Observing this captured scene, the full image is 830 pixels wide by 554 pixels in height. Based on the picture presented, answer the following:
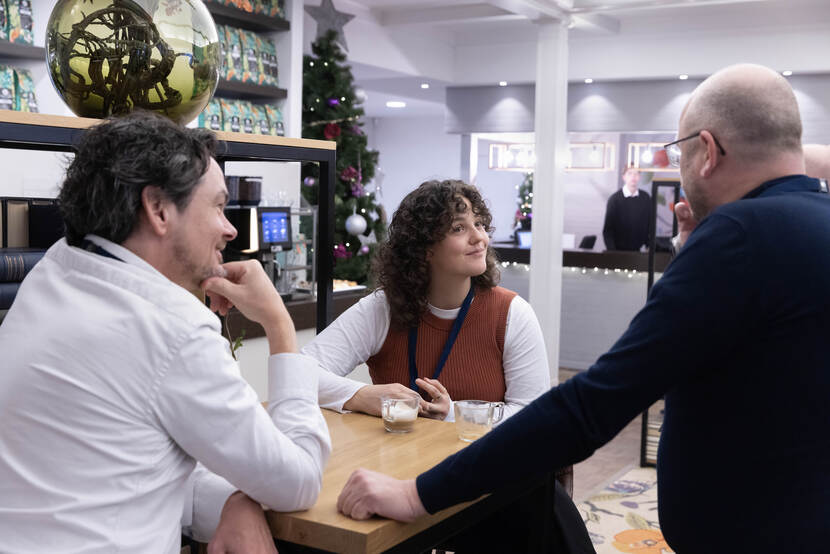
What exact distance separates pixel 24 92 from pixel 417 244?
293 cm

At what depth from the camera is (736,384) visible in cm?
137

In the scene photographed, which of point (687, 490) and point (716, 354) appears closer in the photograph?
point (716, 354)

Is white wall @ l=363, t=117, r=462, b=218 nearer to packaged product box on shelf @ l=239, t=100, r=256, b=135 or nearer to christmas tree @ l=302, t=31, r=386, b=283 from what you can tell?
christmas tree @ l=302, t=31, r=386, b=283

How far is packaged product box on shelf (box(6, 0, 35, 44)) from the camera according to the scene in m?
4.62

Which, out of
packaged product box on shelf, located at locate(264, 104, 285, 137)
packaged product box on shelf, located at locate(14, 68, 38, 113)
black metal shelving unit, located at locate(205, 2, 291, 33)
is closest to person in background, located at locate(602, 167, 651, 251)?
packaged product box on shelf, located at locate(264, 104, 285, 137)

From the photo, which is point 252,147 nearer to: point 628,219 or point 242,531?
point 242,531

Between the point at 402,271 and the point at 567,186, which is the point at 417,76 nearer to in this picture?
the point at 567,186

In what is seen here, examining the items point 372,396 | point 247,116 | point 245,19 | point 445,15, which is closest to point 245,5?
point 245,19

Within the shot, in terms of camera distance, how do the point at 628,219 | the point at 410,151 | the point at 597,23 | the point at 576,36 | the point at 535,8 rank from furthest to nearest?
the point at 410,151
the point at 628,219
the point at 576,36
the point at 597,23
the point at 535,8

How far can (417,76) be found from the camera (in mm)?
9156

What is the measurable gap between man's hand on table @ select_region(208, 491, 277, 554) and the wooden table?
0.08 ft

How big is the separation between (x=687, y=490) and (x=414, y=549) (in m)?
0.45

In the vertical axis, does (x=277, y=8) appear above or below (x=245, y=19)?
above

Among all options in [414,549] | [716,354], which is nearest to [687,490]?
[716,354]
